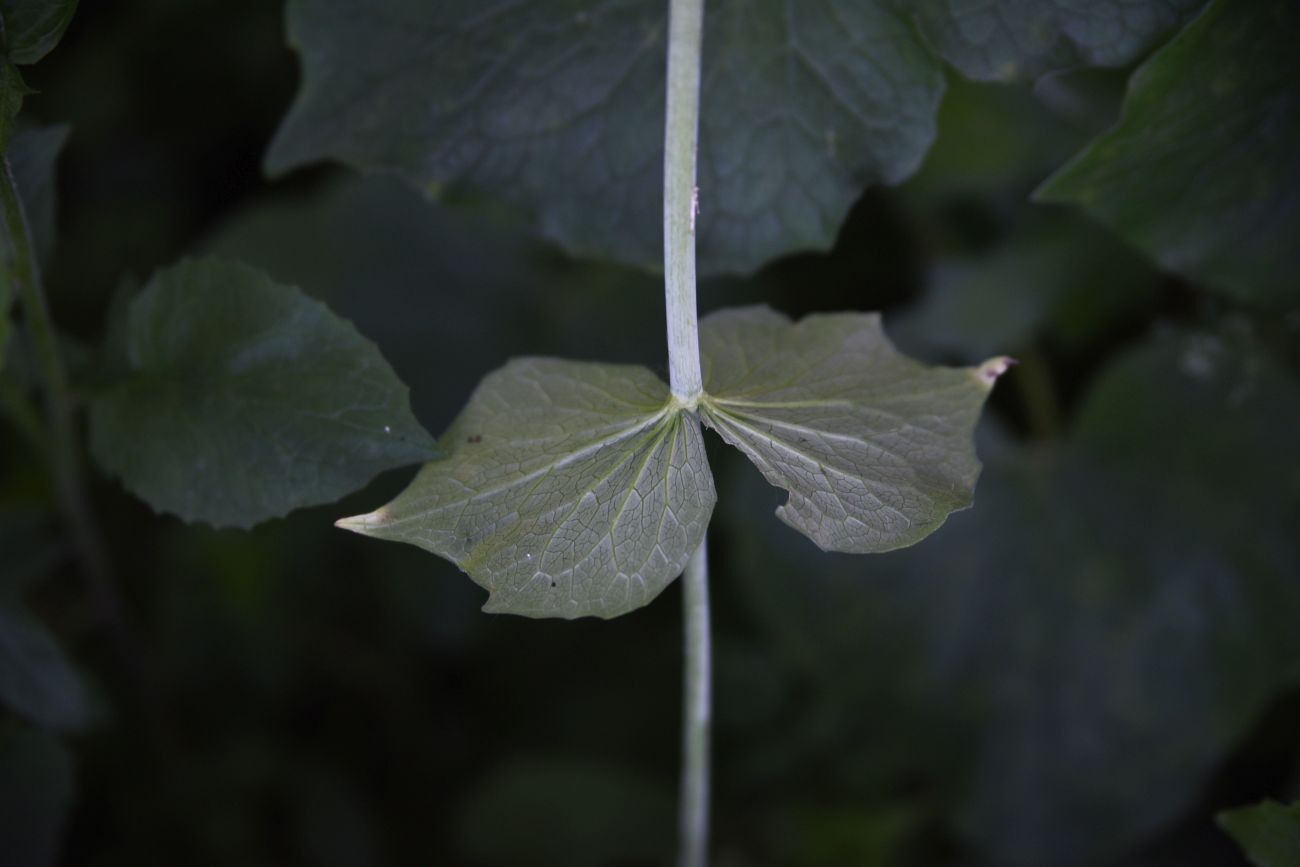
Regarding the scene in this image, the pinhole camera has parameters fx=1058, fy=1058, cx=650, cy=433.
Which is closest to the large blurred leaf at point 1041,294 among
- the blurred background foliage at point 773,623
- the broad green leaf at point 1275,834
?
the blurred background foliage at point 773,623

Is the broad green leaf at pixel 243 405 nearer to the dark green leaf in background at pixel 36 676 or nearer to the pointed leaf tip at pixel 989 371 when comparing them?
the dark green leaf in background at pixel 36 676

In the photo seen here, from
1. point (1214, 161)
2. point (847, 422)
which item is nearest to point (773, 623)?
point (847, 422)

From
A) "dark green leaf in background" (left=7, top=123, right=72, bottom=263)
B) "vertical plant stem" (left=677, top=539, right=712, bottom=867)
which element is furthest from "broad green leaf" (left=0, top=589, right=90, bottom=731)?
"vertical plant stem" (left=677, top=539, right=712, bottom=867)

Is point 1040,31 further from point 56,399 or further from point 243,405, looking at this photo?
point 56,399

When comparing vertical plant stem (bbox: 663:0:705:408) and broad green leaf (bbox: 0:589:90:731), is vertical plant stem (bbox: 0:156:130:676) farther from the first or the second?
vertical plant stem (bbox: 663:0:705:408)

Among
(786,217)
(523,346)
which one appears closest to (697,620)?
(786,217)

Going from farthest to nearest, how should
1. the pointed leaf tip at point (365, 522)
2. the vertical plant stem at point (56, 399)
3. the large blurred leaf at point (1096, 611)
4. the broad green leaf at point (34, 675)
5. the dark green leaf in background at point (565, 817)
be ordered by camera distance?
1. the dark green leaf in background at point (565, 817)
2. the large blurred leaf at point (1096, 611)
3. the broad green leaf at point (34, 675)
4. the vertical plant stem at point (56, 399)
5. the pointed leaf tip at point (365, 522)

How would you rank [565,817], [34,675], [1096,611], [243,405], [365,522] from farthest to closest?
1. [565,817]
2. [1096,611]
3. [34,675]
4. [243,405]
5. [365,522]
